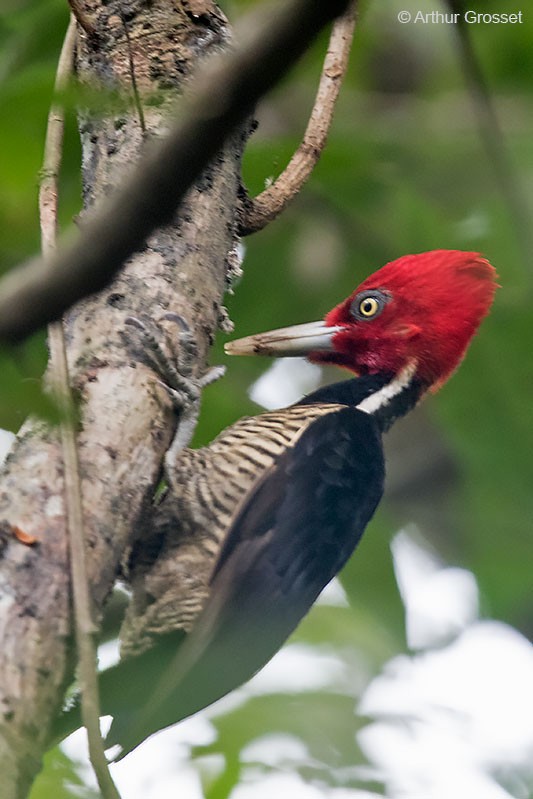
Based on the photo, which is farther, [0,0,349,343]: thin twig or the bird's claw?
the bird's claw

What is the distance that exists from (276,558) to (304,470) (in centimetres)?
30

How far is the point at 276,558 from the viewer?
2859 millimetres

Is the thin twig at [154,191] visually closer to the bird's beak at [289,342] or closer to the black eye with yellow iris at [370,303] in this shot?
the bird's beak at [289,342]

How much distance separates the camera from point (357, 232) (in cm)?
382

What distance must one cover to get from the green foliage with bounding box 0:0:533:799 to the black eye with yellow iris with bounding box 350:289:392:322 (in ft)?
0.70

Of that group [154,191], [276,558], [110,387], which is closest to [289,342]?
[276,558]

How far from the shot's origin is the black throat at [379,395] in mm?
3557

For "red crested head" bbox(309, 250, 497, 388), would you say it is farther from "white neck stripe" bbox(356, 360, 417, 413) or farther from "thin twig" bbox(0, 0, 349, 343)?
"thin twig" bbox(0, 0, 349, 343)

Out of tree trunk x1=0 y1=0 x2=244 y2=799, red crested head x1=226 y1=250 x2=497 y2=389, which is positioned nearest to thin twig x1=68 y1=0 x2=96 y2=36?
tree trunk x1=0 y1=0 x2=244 y2=799

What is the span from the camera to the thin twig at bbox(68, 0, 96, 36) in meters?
2.55

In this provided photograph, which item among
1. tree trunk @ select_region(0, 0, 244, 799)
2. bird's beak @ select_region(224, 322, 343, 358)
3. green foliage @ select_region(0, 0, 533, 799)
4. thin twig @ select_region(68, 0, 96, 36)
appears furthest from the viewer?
bird's beak @ select_region(224, 322, 343, 358)

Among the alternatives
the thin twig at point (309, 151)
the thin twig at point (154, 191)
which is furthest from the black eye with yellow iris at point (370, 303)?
the thin twig at point (154, 191)

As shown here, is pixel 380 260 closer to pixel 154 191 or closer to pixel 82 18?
pixel 82 18

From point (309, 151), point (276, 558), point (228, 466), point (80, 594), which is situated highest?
point (309, 151)
